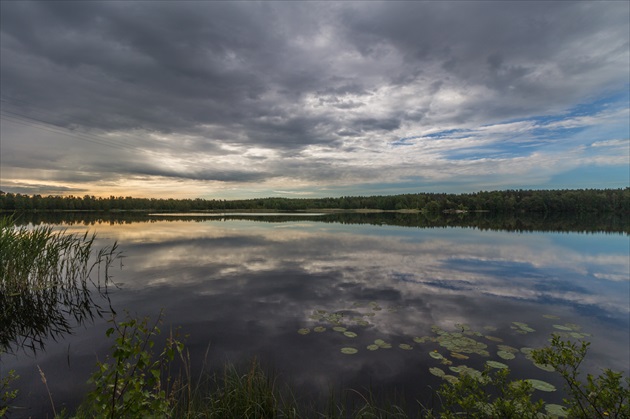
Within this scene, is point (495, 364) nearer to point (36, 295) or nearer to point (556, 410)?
point (556, 410)

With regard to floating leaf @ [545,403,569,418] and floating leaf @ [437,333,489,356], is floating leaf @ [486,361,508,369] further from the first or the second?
floating leaf @ [545,403,569,418]

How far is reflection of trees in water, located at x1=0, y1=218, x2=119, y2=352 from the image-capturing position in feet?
37.8

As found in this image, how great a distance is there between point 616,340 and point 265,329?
11719 millimetres

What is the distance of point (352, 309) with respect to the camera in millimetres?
12977


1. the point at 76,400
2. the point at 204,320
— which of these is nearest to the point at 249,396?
the point at 76,400

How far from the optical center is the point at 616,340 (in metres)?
10.3

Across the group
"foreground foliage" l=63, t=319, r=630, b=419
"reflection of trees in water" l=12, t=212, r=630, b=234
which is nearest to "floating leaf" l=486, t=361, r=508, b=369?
"foreground foliage" l=63, t=319, r=630, b=419

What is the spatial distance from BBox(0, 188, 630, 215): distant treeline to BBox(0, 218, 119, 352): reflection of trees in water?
15452 cm

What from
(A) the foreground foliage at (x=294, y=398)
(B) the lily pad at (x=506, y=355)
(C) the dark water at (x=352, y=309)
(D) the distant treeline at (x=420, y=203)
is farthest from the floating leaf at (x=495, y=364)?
(D) the distant treeline at (x=420, y=203)

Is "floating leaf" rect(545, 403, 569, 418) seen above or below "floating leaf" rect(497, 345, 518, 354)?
above

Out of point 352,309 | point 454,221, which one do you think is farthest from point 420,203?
point 352,309

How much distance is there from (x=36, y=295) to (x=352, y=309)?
50.8 feet

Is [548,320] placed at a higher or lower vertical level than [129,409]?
lower

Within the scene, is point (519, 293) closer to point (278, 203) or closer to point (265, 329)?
point (265, 329)
